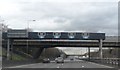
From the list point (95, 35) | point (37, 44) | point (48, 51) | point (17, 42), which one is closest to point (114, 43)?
point (95, 35)

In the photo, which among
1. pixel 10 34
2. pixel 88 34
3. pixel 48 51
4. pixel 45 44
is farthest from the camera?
pixel 48 51

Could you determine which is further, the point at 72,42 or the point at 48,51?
the point at 48,51

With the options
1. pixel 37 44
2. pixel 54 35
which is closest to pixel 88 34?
pixel 54 35

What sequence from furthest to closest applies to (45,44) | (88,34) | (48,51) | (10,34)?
(48,51) → (45,44) → (88,34) → (10,34)

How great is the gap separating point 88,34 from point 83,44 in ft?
72.7

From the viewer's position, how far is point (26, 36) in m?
91.1

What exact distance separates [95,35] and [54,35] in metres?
12.1

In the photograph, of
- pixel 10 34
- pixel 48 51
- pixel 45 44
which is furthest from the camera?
pixel 48 51

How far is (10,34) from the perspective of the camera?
9012 centimetres

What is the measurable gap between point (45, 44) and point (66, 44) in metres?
7.44

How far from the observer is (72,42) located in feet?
378

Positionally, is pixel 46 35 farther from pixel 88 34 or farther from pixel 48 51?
pixel 48 51

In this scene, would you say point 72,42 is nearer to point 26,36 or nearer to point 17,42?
point 17,42

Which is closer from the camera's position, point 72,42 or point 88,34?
point 88,34
